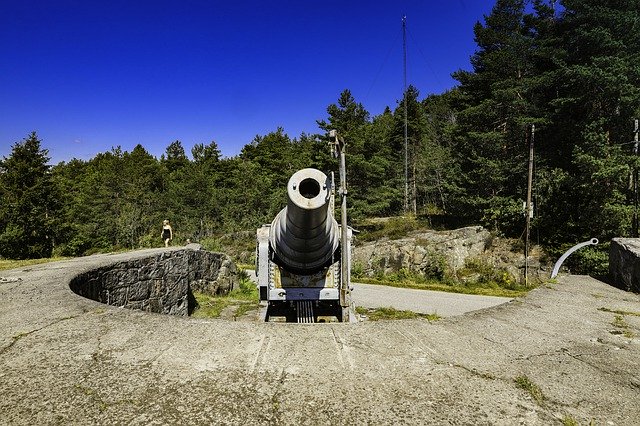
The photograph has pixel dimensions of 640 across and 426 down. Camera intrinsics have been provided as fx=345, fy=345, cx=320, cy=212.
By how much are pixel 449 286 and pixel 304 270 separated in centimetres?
1259

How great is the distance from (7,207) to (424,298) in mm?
30746

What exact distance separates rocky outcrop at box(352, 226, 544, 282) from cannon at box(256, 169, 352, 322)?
43.7 ft

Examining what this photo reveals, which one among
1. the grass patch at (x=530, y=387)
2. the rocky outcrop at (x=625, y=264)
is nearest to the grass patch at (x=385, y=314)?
the rocky outcrop at (x=625, y=264)

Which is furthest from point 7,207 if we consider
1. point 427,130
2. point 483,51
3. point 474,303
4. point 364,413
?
point 427,130

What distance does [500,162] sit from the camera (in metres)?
22.6

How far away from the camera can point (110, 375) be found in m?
2.03

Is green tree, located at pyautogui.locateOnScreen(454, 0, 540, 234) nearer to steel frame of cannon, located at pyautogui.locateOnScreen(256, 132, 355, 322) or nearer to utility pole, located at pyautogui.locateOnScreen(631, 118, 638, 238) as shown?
utility pole, located at pyautogui.locateOnScreen(631, 118, 638, 238)

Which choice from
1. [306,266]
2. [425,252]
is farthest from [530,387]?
[425,252]

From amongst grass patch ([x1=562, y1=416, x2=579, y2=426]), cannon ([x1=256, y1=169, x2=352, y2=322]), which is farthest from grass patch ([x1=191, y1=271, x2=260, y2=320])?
grass patch ([x1=562, y1=416, x2=579, y2=426])

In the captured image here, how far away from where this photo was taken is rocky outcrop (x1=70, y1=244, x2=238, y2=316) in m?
6.14

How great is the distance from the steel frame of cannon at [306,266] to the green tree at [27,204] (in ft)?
94.8

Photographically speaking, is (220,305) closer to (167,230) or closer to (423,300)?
(167,230)

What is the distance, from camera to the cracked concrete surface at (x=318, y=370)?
5.53 feet

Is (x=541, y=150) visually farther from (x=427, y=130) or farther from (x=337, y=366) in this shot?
(x=337, y=366)
